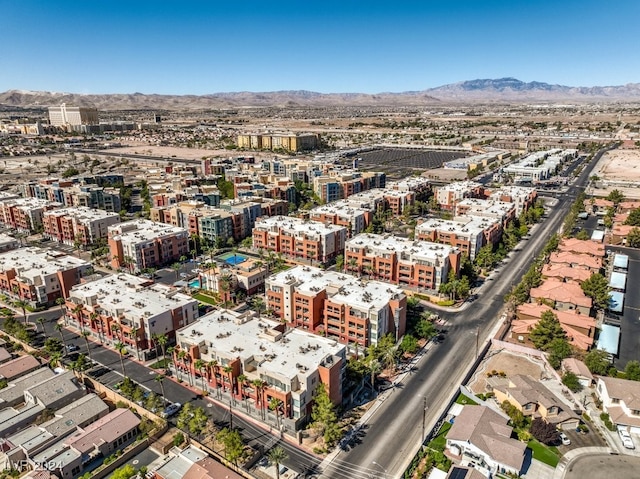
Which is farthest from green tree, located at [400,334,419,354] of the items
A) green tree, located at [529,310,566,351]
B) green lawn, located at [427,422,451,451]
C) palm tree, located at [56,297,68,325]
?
palm tree, located at [56,297,68,325]

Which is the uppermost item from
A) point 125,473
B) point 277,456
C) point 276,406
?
point 276,406

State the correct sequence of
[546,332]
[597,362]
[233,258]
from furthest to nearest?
[233,258] < [546,332] < [597,362]

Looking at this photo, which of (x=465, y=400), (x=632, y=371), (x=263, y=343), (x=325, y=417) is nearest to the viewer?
(x=325, y=417)

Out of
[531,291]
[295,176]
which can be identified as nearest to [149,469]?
[531,291]

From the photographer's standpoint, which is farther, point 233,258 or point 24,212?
point 24,212

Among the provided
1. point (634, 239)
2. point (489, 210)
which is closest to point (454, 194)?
point (489, 210)

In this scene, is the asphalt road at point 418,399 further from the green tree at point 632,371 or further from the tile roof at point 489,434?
the green tree at point 632,371

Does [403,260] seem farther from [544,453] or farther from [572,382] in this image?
[544,453]
